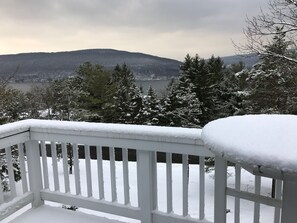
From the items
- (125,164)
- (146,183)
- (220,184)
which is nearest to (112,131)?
(125,164)

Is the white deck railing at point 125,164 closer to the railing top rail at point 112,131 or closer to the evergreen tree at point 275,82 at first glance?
the railing top rail at point 112,131

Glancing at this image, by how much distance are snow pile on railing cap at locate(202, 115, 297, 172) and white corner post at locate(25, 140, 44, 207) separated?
5.90 ft

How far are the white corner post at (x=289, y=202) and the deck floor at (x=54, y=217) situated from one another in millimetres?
1588

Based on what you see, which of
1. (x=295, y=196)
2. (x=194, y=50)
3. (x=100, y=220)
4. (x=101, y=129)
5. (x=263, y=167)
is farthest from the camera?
(x=194, y=50)

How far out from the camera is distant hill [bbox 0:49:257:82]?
2047 centimetres

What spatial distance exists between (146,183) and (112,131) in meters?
0.47

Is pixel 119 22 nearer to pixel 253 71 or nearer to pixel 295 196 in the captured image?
pixel 253 71

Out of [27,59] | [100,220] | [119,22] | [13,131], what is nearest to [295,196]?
[100,220]

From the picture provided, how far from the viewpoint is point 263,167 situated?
106cm

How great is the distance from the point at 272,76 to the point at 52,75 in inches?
657

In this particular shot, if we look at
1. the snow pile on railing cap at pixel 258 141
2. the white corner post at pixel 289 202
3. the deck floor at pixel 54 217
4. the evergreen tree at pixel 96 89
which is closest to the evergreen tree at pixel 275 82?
the deck floor at pixel 54 217

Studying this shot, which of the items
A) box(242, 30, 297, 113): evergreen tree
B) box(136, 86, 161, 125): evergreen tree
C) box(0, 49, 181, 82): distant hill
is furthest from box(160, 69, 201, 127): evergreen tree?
box(242, 30, 297, 113): evergreen tree

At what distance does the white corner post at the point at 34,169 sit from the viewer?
8.69 ft

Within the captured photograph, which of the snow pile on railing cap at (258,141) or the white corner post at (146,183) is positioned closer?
the snow pile on railing cap at (258,141)
